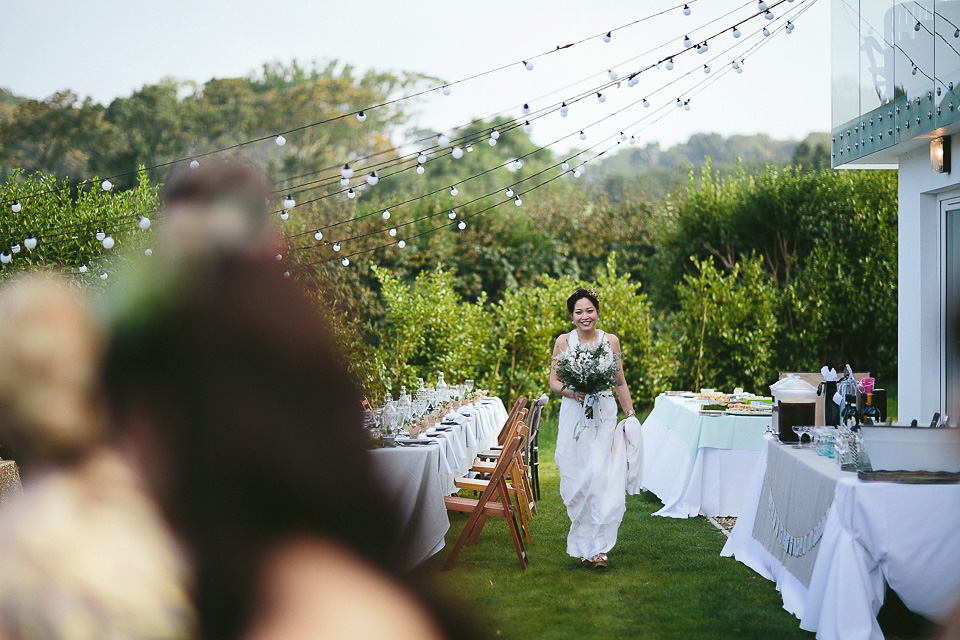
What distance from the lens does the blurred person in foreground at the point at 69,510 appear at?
0.49m

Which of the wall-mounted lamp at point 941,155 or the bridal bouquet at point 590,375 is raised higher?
the wall-mounted lamp at point 941,155

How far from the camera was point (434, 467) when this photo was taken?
5598 mm

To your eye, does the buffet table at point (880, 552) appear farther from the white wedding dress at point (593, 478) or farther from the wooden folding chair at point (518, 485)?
the wooden folding chair at point (518, 485)

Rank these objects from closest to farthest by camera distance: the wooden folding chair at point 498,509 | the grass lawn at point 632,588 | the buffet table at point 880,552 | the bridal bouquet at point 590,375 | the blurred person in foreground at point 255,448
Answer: the blurred person in foreground at point 255,448 → the buffet table at point 880,552 → the grass lawn at point 632,588 → the wooden folding chair at point 498,509 → the bridal bouquet at point 590,375

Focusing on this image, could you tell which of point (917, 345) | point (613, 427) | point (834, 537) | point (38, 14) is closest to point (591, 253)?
point (917, 345)

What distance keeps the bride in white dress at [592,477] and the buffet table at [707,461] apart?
4.22 ft

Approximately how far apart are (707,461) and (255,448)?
6.80 meters

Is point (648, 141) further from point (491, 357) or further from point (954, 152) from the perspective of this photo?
point (954, 152)

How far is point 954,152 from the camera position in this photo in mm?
6680

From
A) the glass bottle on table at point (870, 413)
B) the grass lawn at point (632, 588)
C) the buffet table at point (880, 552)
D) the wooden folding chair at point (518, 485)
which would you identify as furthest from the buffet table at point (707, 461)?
the buffet table at point (880, 552)

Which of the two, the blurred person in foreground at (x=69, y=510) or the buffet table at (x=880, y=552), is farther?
the buffet table at (x=880, y=552)

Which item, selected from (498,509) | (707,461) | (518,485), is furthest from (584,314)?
(707,461)

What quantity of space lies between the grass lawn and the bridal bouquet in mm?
1000

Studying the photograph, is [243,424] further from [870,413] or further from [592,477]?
[592,477]
